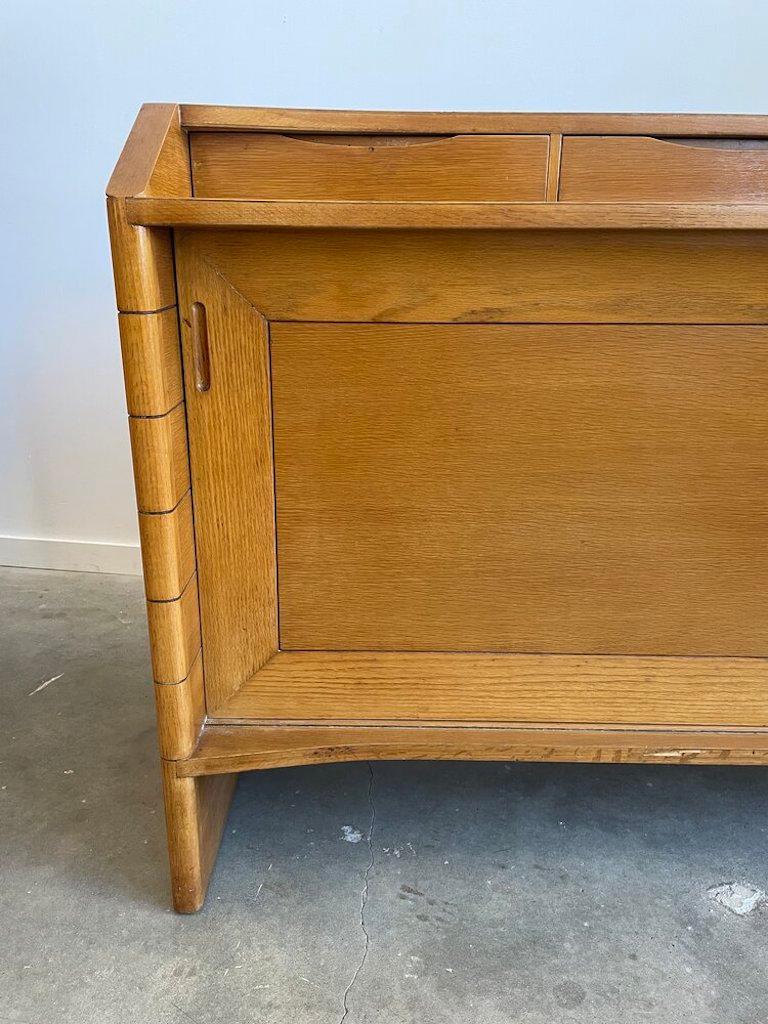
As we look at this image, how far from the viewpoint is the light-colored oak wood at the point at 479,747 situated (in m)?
0.98

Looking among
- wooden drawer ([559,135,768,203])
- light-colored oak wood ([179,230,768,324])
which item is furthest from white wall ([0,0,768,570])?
light-colored oak wood ([179,230,768,324])

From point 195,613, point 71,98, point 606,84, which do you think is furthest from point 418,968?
point 71,98

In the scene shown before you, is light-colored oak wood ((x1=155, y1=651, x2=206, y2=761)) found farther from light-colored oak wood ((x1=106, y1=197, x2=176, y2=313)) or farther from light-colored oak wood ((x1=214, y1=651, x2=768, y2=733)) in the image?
light-colored oak wood ((x1=106, y1=197, x2=176, y2=313))

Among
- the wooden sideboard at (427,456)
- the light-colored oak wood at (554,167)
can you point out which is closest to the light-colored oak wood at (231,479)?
the wooden sideboard at (427,456)

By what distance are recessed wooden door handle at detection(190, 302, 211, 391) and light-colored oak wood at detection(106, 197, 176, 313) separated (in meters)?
0.05

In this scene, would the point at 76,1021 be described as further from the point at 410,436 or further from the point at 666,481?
the point at 666,481

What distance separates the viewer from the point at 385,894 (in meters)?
1.09

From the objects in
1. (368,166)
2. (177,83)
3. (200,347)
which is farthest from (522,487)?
(177,83)

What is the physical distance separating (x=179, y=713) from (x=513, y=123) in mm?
859

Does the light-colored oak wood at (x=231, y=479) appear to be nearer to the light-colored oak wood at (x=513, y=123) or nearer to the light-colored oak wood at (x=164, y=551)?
the light-colored oak wood at (x=164, y=551)

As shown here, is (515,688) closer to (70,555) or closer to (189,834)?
(189,834)

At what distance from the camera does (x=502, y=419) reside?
2.97 ft

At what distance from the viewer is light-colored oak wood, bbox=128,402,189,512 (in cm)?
86

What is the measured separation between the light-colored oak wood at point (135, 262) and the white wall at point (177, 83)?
104 centimetres
